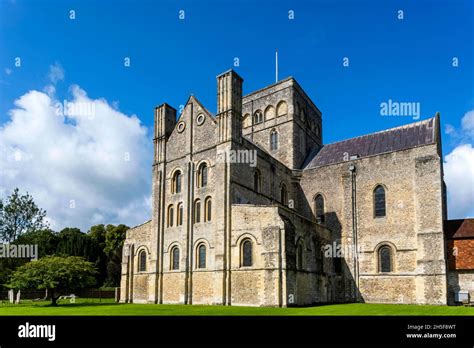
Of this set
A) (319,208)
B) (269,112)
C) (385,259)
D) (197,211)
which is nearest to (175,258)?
(197,211)

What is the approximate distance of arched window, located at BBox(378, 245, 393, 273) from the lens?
106 ft

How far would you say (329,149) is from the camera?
140 feet

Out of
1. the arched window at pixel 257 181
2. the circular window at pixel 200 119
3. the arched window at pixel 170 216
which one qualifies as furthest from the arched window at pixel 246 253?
the circular window at pixel 200 119

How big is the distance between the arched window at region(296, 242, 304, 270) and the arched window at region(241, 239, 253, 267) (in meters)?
3.44

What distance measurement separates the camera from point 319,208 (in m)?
37.3

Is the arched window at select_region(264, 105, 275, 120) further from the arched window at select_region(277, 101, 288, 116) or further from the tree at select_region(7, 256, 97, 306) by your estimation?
the tree at select_region(7, 256, 97, 306)

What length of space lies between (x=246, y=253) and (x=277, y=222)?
10.4 ft

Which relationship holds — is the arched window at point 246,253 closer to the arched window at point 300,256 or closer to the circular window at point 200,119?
the arched window at point 300,256

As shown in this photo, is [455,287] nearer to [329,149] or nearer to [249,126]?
A: [329,149]

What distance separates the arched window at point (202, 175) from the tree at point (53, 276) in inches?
434

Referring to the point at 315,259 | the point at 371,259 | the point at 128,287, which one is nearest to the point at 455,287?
the point at 371,259

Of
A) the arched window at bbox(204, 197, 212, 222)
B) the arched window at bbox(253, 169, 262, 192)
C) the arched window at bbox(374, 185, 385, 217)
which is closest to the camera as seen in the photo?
the arched window at bbox(204, 197, 212, 222)

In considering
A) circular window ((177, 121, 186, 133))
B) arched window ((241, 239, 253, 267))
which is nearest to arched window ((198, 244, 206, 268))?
arched window ((241, 239, 253, 267))
